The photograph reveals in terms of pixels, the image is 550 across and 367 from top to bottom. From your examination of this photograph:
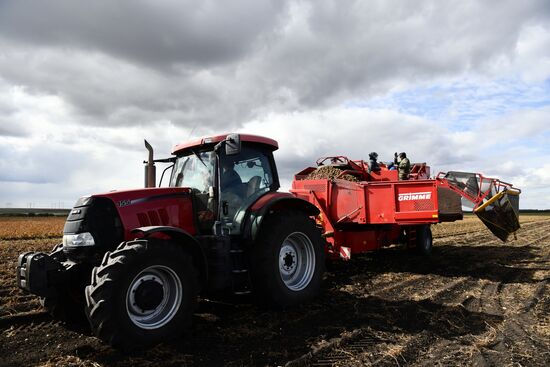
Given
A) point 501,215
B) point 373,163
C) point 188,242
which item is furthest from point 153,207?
point 501,215

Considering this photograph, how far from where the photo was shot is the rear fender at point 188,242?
4461 mm

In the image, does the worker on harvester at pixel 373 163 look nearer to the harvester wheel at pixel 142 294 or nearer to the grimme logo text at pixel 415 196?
the grimme logo text at pixel 415 196

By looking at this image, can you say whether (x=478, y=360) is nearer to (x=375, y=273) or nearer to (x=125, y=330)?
(x=125, y=330)

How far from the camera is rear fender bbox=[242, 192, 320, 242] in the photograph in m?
5.38

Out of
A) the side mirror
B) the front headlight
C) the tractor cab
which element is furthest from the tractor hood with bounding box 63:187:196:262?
the side mirror

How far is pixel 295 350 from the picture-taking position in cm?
423

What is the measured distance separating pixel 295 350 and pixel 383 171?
295 inches

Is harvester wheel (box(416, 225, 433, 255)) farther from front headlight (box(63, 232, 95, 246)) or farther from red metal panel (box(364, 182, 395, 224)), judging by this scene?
front headlight (box(63, 232, 95, 246))

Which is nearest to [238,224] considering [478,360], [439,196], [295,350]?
[295,350]

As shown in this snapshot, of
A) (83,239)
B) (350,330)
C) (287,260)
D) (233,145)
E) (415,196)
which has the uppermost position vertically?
(233,145)

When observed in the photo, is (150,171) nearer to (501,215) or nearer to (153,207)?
(153,207)

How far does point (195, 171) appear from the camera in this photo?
18.9 feet

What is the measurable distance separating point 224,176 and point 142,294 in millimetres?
1902

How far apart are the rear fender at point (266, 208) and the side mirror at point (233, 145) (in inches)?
33.9
